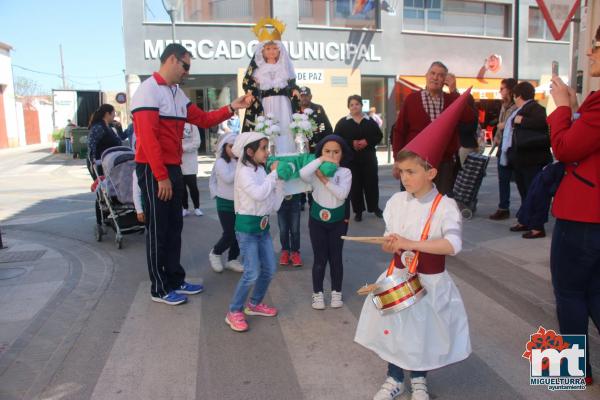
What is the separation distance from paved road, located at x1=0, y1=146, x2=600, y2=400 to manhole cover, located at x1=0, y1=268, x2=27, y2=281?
48 millimetres

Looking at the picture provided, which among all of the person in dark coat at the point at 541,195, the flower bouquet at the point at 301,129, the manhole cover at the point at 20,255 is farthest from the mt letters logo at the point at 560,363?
the manhole cover at the point at 20,255

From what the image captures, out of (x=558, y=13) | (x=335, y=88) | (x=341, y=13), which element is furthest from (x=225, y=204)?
(x=341, y=13)

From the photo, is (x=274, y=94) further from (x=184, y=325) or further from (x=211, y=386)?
(x=211, y=386)

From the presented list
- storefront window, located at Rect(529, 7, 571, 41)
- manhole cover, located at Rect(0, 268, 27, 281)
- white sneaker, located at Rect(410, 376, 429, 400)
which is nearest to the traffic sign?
white sneaker, located at Rect(410, 376, 429, 400)

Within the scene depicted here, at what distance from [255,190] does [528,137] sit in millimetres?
4558

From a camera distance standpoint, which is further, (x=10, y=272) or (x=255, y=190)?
(x=10, y=272)

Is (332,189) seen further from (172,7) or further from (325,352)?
(172,7)

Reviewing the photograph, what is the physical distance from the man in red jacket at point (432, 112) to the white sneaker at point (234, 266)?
7.15ft

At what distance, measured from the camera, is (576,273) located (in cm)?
301

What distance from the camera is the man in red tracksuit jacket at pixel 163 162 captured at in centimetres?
446

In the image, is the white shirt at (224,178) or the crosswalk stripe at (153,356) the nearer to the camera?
the crosswalk stripe at (153,356)

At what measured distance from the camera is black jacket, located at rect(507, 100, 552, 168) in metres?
6.97

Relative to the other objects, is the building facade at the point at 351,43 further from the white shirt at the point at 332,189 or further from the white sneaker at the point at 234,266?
the white shirt at the point at 332,189

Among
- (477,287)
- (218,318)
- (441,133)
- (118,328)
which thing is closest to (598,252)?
(441,133)
